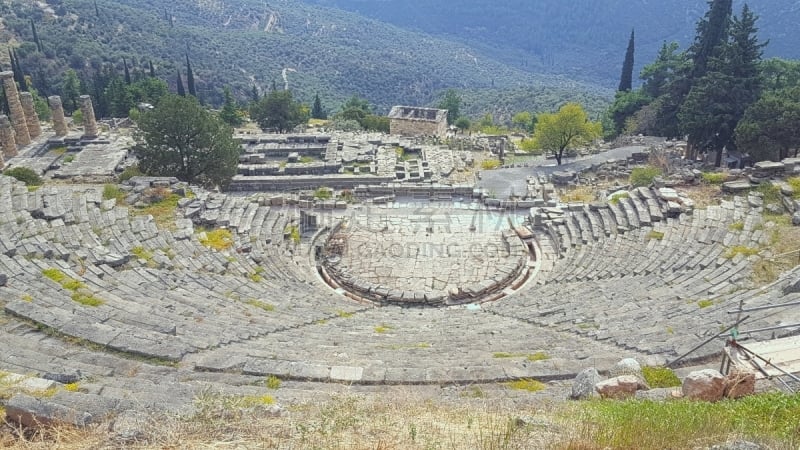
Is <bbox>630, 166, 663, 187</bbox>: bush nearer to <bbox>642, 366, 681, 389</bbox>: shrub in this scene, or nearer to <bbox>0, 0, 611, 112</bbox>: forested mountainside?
<bbox>642, 366, 681, 389</bbox>: shrub

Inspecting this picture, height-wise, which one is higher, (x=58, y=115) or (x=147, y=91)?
(x=147, y=91)

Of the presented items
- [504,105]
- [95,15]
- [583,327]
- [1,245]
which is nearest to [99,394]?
[1,245]

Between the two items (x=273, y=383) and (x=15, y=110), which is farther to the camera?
(x=15, y=110)

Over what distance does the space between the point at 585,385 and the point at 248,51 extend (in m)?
120

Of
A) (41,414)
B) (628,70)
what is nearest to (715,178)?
(41,414)

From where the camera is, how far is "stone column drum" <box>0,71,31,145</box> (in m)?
36.6

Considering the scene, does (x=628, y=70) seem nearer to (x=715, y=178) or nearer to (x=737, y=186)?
(x=715, y=178)

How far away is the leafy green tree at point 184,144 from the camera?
2494 centimetres

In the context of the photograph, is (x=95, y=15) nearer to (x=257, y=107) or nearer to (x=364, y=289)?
(x=257, y=107)

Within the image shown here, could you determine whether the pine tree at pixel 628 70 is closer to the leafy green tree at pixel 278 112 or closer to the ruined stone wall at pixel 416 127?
the ruined stone wall at pixel 416 127

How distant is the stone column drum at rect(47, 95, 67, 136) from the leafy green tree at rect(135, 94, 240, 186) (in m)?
16.9

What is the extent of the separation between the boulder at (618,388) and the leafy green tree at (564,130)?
28.6 m

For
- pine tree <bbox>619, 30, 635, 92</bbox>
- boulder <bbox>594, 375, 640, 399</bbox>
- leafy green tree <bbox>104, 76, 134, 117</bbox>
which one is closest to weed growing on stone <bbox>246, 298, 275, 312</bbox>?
boulder <bbox>594, 375, 640, 399</bbox>

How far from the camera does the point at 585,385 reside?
28.9 ft
